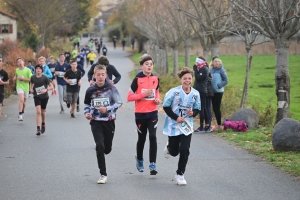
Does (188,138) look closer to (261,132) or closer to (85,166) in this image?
(85,166)

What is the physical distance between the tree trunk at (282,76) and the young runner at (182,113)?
4.55 metres

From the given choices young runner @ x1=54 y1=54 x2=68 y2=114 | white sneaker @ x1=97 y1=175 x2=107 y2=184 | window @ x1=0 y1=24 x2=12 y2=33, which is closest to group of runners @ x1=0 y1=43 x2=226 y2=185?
white sneaker @ x1=97 y1=175 x2=107 y2=184

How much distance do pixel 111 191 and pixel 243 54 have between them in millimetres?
55622

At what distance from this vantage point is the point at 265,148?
12.3 meters

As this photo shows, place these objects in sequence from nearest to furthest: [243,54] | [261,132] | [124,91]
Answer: [261,132] < [124,91] < [243,54]

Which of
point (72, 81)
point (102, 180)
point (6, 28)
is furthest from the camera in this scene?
point (6, 28)

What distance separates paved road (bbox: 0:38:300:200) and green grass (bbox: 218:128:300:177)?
8.4 inches

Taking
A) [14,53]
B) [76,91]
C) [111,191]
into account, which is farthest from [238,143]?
[14,53]

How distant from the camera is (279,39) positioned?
1304 centimetres

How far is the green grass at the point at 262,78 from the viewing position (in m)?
26.4

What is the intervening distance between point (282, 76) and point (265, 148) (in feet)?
A: 6.20

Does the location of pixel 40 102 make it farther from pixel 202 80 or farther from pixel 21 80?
pixel 202 80

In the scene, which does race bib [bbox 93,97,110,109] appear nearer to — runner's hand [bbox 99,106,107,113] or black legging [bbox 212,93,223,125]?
runner's hand [bbox 99,106,107,113]

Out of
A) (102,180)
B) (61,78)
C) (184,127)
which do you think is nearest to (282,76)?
(184,127)
